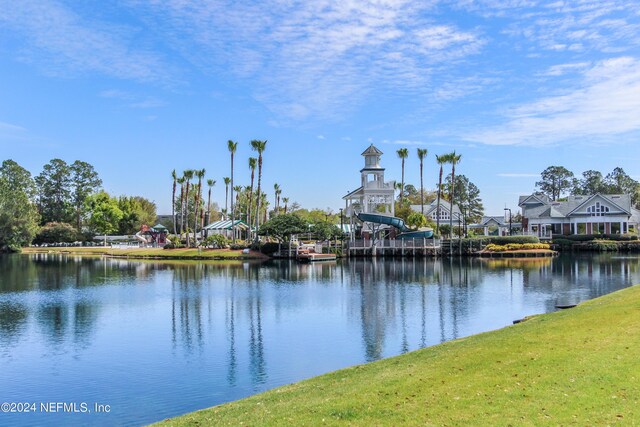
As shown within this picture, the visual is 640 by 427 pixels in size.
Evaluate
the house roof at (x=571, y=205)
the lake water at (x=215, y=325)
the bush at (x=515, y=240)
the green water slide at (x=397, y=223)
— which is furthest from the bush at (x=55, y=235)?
the house roof at (x=571, y=205)

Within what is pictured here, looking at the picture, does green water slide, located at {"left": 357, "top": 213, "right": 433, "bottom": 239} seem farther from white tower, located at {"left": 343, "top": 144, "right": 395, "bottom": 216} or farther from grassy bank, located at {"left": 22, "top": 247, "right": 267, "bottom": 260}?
grassy bank, located at {"left": 22, "top": 247, "right": 267, "bottom": 260}

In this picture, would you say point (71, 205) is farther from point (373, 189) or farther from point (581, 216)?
point (581, 216)

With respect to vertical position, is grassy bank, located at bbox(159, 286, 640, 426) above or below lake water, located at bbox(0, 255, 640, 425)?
above

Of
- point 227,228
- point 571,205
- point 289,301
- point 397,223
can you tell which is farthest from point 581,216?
point 289,301

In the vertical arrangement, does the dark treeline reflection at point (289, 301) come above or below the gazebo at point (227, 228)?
below

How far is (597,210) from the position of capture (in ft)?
298

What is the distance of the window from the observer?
90250mm

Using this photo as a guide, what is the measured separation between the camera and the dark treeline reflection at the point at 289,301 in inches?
900

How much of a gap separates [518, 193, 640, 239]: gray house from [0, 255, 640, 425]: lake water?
42.9 metres

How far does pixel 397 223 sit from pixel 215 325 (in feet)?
161

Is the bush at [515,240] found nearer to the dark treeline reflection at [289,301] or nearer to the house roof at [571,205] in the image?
the dark treeline reflection at [289,301]

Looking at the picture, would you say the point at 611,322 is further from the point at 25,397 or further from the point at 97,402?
the point at 25,397

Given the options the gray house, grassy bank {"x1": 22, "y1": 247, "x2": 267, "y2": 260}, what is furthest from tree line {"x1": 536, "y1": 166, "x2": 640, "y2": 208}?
grassy bank {"x1": 22, "y1": 247, "x2": 267, "y2": 260}

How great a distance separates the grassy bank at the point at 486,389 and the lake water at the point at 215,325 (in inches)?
168
